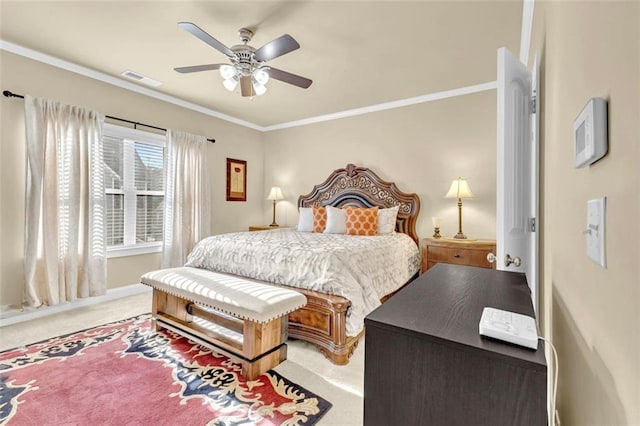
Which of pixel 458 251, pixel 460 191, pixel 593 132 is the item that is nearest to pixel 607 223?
pixel 593 132

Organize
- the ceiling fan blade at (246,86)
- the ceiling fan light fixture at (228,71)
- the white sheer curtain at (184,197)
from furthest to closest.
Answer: the white sheer curtain at (184,197) < the ceiling fan blade at (246,86) < the ceiling fan light fixture at (228,71)

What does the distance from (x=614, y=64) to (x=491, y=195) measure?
351cm

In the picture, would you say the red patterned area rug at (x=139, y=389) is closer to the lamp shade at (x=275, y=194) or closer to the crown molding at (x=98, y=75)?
the crown molding at (x=98, y=75)

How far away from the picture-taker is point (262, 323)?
1.93m

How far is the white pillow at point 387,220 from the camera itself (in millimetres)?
3924

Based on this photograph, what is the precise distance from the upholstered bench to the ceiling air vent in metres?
2.38

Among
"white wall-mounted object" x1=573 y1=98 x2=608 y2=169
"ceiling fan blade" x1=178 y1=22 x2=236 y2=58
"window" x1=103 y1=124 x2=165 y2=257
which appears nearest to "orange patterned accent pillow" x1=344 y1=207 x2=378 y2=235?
"ceiling fan blade" x1=178 y1=22 x2=236 y2=58

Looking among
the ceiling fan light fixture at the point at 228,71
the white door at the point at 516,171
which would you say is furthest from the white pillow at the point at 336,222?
the white door at the point at 516,171

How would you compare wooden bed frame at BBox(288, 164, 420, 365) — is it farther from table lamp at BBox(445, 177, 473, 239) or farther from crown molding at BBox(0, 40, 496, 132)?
crown molding at BBox(0, 40, 496, 132)

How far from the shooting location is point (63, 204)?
10.4 feet

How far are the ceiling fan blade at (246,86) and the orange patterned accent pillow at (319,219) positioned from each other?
6.62ft

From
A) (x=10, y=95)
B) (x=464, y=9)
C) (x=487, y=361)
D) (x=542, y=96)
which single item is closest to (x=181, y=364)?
(x=487, y=361)

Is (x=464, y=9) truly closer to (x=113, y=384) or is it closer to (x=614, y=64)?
(x=614, y=64)

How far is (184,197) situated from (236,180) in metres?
1.14
